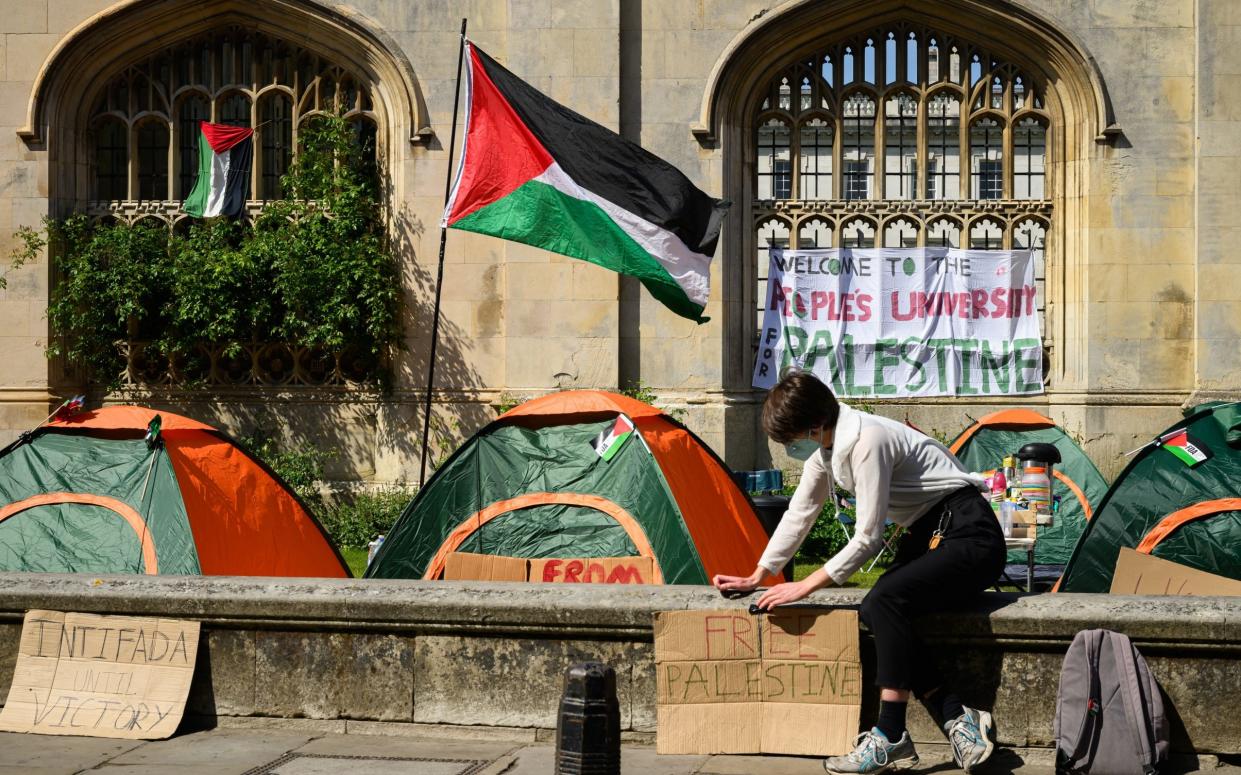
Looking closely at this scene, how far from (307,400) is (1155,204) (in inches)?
359

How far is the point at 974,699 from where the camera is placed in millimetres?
5578

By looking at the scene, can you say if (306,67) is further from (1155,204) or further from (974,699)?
(974,699)

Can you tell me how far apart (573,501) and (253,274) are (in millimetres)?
7218

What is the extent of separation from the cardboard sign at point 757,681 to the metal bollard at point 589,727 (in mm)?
1186

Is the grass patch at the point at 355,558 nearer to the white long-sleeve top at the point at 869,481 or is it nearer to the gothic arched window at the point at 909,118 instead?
the gothic arched window at the point at 909,118

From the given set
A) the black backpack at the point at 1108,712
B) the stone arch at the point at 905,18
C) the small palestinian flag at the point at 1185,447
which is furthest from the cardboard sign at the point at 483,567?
the stone arch at the point at 905,18

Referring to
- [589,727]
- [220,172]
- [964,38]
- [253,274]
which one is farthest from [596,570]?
[964,38]

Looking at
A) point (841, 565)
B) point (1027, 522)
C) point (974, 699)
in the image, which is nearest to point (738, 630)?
point (841, 565)

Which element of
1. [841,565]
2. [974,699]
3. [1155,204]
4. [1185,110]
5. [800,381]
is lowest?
[974,699]

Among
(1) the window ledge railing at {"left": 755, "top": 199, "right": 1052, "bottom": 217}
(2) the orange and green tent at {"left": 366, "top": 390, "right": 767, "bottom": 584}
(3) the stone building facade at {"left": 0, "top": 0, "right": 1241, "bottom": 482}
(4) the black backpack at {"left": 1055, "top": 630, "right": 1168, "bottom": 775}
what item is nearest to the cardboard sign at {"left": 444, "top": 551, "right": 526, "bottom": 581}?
(2) the orange and green tent at {"left": 366, "top": 390, "right": 767, "bottom": 584}

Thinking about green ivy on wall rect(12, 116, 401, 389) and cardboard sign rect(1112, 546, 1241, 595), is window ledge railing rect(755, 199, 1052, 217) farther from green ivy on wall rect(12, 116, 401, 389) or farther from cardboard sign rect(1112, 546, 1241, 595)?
cardboard sign rect(1112, 546, 1241, 595)

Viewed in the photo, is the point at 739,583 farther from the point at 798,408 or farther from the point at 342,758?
the point at 342,758

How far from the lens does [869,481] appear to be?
17.6ft

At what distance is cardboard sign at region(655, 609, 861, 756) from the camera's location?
5570 mm
